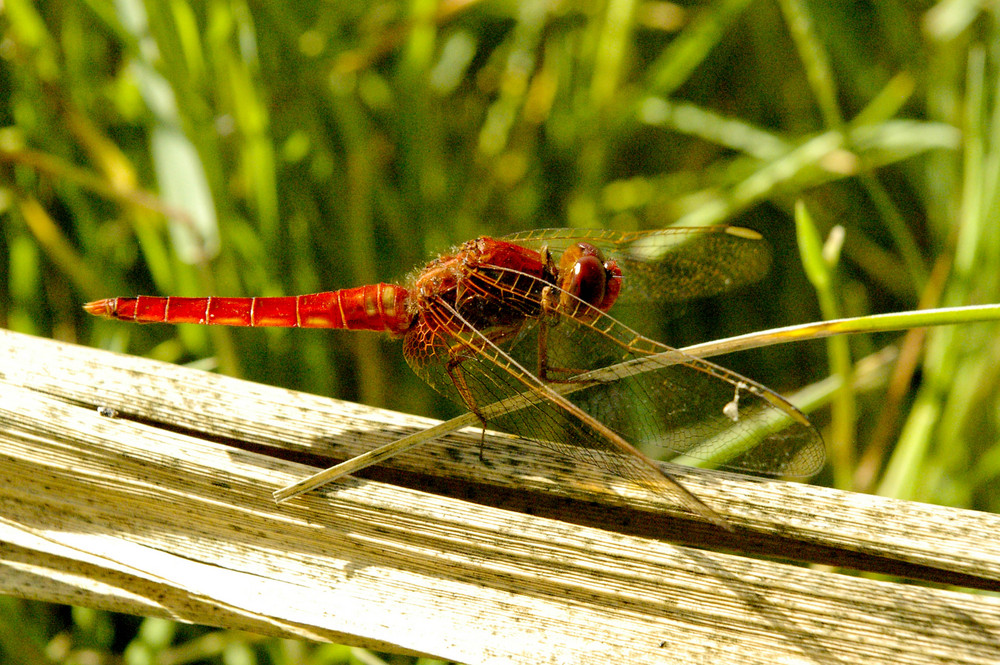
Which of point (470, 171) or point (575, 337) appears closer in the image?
point (575, 337)

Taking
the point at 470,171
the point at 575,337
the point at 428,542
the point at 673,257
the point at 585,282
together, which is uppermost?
the point at 470,171

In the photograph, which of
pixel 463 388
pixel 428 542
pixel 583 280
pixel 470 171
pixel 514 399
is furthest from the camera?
pixel 470 171

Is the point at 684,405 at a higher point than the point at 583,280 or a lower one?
lower

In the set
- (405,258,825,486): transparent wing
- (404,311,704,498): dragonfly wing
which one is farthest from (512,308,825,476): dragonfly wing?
(404,311,704,498): dragonfly wing

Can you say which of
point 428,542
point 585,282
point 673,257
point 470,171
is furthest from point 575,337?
point 470,171

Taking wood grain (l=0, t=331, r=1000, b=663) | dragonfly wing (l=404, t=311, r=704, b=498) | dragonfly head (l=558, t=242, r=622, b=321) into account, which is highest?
dragonfly head (l=558, t=242, r=622, b=321)

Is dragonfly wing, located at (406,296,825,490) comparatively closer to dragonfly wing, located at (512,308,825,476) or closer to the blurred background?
dragonfly wing, located at (512,308,825,476)

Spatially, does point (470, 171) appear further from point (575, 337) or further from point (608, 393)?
point (608, 393)
